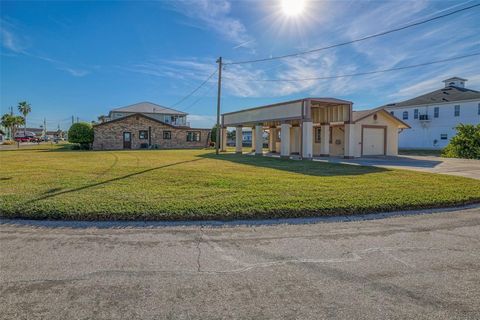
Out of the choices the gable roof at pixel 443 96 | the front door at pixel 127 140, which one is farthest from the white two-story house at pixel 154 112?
the gable roof at pixel 443 96

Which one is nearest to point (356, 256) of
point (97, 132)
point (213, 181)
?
point (213, 181)

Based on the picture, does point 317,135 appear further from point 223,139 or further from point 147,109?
point 147,109

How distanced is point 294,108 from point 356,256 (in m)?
16.0

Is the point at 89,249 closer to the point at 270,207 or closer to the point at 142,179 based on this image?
the point at 270,207

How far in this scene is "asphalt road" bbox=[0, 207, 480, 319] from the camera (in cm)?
276

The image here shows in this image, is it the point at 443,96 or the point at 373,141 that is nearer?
the point at 373,141

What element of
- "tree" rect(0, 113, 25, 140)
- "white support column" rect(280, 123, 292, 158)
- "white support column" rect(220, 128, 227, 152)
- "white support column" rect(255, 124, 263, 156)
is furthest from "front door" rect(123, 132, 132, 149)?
"tree" rect(0, 113, 25, 140)

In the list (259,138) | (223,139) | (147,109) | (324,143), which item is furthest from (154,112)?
(324,143)

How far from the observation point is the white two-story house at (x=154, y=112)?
1960 inches

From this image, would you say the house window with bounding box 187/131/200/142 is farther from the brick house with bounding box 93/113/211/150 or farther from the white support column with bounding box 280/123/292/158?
the white support column with bounding box 280/123/292/158

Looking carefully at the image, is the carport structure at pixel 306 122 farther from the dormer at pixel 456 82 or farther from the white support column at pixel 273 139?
the dormer at pixel 456 82

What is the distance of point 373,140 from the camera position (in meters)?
23.4

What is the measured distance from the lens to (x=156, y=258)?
3928mm

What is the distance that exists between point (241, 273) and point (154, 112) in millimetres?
49533
